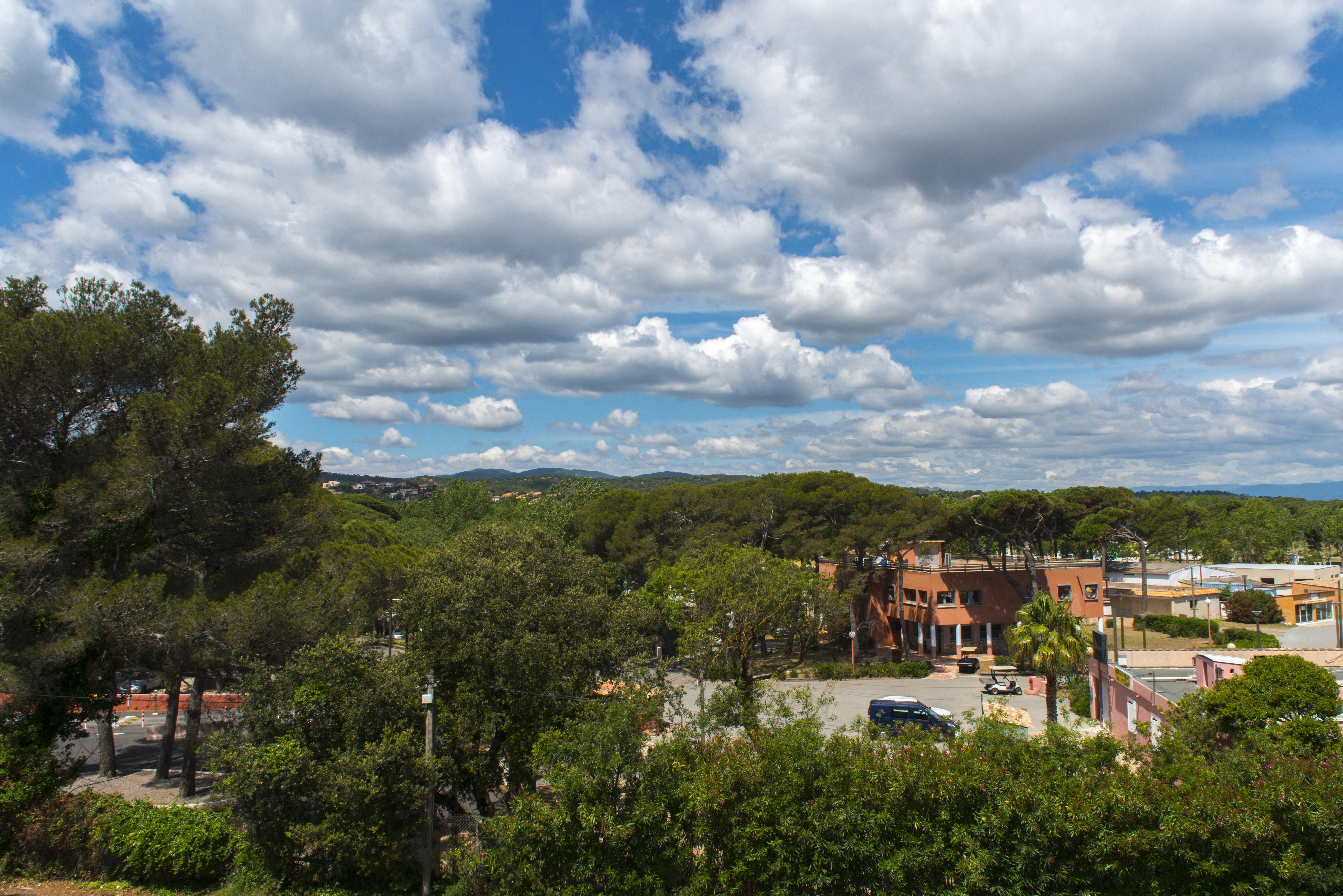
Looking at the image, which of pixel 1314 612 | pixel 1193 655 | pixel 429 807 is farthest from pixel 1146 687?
pixel 1314 612

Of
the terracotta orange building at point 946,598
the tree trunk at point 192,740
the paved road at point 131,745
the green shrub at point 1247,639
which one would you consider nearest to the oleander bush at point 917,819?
the tree trunk at point 192,740

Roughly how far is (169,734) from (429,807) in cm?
1285

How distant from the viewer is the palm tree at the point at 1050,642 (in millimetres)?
23000

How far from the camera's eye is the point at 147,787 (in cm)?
2256

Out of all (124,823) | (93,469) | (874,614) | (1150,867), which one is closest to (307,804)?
(124,823)

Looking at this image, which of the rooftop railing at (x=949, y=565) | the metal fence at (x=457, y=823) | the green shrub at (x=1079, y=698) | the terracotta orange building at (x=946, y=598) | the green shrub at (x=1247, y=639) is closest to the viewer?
the metal fence at (x=457, y=823)

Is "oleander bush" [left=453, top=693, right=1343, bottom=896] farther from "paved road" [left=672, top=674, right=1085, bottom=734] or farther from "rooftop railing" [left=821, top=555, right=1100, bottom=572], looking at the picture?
"rooftop railing" [left=821, top=555, right=1100, bottom=572]

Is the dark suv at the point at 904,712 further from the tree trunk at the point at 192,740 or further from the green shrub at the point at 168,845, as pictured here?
the tree trunk at the point at 192,740

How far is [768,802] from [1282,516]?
115525mm

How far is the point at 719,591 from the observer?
31.4 metres

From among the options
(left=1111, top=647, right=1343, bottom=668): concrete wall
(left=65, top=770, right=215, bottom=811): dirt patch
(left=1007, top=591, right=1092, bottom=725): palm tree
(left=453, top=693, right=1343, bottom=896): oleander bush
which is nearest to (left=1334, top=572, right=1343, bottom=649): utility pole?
(left=1111, top=647, right=1343, bottom=668): concrete wall

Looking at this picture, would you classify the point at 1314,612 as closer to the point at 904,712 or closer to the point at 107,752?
the point at 904,712

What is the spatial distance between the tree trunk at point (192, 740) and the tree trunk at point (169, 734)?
1.55ft

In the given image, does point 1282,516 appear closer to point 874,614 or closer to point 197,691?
point 874,614
